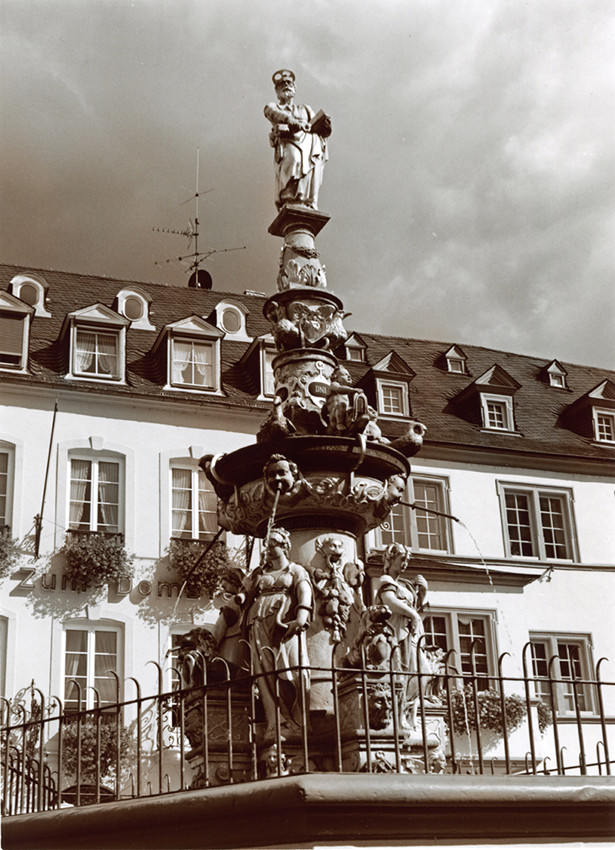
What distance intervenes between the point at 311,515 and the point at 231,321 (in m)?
17.4

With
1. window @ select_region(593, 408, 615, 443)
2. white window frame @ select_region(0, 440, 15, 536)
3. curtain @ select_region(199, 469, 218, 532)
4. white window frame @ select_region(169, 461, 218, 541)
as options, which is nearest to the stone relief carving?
white window frame @ select_region(0, 440, 15, 536)

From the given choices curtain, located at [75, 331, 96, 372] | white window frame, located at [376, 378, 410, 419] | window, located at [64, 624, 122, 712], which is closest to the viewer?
window, located at [64, 624, 122, 712]

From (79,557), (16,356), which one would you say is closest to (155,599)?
(79,557)

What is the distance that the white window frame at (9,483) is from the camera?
22203 mm

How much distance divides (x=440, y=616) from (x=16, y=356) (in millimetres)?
10670

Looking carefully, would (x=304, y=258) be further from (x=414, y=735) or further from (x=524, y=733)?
(x=524, y=733)

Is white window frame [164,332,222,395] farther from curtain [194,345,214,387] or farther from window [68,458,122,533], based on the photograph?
window [68,458,122,533]

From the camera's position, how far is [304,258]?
11.2 metres

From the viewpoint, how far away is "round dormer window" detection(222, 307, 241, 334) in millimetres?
26828

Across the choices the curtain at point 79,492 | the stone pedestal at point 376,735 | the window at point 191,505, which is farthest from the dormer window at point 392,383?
the stone pedestal at point 376,735

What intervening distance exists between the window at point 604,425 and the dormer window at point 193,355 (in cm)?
1027

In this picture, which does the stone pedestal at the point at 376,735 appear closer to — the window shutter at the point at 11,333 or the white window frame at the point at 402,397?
the window shutter at the point at 11,333

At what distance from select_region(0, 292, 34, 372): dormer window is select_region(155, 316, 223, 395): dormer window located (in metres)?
2.96

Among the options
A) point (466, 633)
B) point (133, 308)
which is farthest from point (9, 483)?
point (466, 633)
